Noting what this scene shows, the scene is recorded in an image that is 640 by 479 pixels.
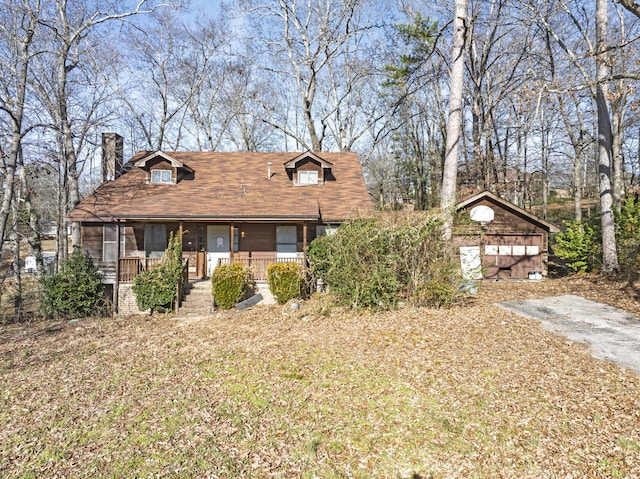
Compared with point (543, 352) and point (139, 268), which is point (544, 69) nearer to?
point (543, 352)

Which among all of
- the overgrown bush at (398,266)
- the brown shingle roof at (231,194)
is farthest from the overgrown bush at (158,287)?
the overgrown bush at (398,266)

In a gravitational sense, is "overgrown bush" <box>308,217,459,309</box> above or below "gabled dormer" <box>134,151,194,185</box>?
below

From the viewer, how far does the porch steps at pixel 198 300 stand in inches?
488

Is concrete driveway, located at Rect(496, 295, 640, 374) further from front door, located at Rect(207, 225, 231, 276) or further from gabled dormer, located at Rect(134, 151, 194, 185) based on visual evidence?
gabled dormer, located at Rect(134, 151, 194, 185)

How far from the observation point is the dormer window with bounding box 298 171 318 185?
17.6 m

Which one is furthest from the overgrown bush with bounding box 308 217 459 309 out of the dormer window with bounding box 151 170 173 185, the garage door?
the dormer window with bounding box 151 170 173 185

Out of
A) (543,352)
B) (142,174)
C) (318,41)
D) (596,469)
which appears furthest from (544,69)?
(596,469)

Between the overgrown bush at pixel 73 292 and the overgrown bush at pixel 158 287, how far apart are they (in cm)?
146

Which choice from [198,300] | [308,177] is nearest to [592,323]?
[198,300]

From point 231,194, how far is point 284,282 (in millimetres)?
5426

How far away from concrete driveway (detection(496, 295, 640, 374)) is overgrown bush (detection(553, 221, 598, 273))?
14.1 feet

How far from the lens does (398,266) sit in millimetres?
9945

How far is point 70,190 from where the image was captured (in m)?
16.2

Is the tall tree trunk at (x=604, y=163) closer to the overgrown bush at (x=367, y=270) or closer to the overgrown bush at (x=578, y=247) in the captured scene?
the overgrown bush at (x=578, y=247)
